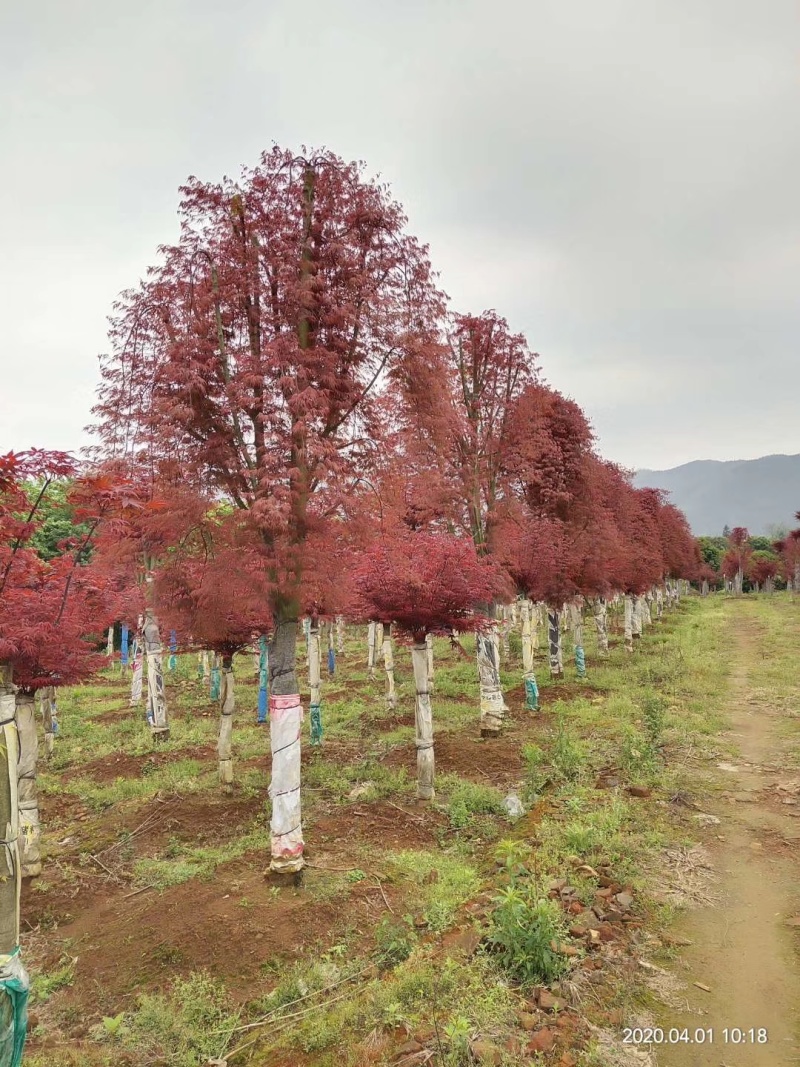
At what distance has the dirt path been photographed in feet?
15.1

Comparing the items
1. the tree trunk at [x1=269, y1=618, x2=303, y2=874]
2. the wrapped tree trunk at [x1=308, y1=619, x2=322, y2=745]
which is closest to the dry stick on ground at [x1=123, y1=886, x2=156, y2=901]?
the tree trunk at [x1=269, y1=618, x2=303, y2=874]

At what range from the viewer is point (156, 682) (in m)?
16.7

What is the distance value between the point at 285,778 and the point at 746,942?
559 cm

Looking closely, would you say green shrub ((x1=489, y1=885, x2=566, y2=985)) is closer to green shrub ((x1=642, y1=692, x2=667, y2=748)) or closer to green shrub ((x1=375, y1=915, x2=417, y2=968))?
green shrub ((x1=375, y1=915, x2=417, y2=968))

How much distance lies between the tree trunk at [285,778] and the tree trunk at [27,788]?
3.97 meters

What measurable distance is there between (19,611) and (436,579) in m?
6.59

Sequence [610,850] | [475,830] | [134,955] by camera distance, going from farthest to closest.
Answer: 1. [475,830]
2. [610,850]
3. [134,955]

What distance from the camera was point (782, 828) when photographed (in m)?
8.62

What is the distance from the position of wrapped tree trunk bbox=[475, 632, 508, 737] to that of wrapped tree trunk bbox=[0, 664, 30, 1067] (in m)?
12.0

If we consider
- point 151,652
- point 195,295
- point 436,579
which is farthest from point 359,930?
point 151,652

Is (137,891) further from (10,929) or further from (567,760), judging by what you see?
(567,760)

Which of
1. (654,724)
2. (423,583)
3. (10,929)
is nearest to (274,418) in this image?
(423,583)

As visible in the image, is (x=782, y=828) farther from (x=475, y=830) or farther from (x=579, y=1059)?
(x=579, y=1059)

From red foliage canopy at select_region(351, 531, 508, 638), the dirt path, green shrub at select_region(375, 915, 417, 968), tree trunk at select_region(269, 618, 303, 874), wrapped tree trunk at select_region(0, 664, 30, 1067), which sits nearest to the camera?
wrapped tree trunk at select_region(0, 664, 30, 1067)
